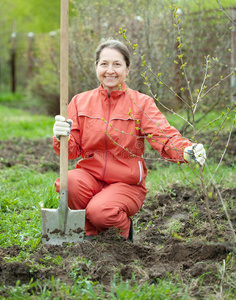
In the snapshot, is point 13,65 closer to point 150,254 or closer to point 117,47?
point 117,47

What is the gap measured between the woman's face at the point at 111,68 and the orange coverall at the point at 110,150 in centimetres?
9

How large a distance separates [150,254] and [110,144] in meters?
0.83

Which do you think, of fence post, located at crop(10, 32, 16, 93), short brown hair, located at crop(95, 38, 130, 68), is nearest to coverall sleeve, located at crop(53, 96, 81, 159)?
short brown hair, located at crop(95, 38, 130, 68)

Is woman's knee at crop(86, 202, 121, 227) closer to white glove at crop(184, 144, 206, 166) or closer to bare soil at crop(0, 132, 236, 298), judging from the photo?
bare soil at crop(0, 132, 236, 298)

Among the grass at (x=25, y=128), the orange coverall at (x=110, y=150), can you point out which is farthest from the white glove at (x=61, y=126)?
the grass at (x=25, y=128)

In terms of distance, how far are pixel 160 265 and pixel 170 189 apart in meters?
1.70

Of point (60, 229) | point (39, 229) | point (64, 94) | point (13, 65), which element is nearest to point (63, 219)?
point (60, 229)

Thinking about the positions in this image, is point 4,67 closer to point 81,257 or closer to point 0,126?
point 0,126

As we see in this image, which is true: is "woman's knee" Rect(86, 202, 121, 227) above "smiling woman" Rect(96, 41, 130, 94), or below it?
below

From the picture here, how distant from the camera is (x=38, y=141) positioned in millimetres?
7277

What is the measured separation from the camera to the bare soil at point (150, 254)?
2465mm

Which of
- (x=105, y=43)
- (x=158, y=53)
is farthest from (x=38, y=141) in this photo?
(x=105, y=43)

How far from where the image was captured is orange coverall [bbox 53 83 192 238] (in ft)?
9.91

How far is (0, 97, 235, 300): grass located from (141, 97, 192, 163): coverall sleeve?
239 millimetres
